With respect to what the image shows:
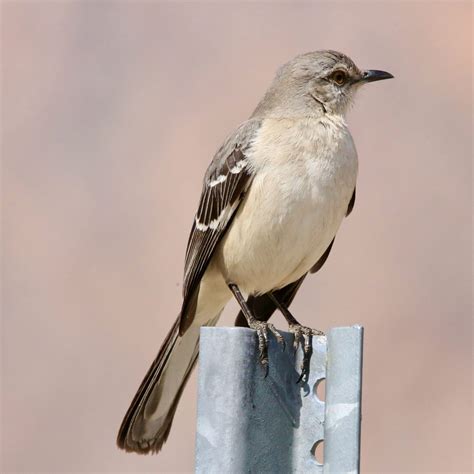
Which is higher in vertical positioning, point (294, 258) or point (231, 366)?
point (294, 258)

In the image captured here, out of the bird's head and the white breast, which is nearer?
the white breast

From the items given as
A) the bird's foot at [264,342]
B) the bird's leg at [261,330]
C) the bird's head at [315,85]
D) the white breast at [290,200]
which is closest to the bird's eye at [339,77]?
the bird's head at [315,85]

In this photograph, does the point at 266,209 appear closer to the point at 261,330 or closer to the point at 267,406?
the point at 261,330

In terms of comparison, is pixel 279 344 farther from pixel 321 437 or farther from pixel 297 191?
pixel 297 191

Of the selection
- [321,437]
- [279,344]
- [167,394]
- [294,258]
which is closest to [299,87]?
[294,258]

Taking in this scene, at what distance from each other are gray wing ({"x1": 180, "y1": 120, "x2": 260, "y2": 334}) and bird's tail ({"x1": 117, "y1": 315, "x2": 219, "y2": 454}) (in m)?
0.12

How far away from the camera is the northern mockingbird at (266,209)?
409cm

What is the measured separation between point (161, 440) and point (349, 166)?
152cm

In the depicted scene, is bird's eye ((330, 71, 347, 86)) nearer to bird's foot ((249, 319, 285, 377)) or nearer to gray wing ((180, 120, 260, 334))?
gray wing ((180, 120, 260, 334))

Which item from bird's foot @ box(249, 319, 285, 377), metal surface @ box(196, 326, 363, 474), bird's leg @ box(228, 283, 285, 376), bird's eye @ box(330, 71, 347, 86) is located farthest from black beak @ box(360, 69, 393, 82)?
metal surface @ box(196, 326, 363, 474)

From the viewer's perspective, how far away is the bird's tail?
4.00m

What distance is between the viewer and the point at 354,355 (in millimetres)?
2422

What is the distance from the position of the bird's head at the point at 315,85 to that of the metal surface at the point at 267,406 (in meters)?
2.03

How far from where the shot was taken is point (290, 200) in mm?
4059
